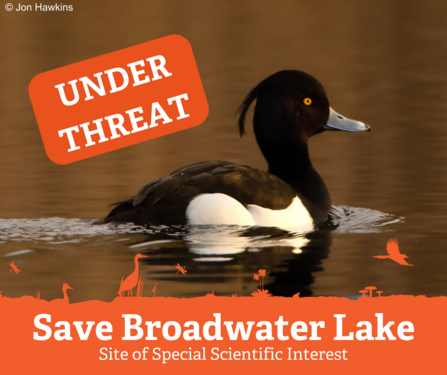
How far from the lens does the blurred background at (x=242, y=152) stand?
441 cm

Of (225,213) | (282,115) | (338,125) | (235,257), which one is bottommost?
(235,257)

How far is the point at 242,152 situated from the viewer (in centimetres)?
901

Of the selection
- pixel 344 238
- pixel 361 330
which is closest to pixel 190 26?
pixel 344 238

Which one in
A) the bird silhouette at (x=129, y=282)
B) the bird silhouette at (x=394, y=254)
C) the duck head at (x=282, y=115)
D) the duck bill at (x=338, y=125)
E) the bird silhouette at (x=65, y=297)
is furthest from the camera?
the duck bill at (x=338, y=125)

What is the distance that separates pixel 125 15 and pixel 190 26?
14.1 ft

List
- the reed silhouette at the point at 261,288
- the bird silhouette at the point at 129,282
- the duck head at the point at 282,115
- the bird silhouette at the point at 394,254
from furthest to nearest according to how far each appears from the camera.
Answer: the duck head at the point at 282,115 < the bird silhouette at the point at 394,254 < the bird silhouette at the point at 129,282 < the reed silhouette at the point at 261,288

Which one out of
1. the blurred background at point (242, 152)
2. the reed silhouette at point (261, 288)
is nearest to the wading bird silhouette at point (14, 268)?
the blurred background at point (242, 152)

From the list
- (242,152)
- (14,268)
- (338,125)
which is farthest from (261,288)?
(242,152)

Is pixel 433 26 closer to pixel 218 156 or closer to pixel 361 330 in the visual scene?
pixel 218 156

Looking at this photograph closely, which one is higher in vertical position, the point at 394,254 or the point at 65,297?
the point at 65,297

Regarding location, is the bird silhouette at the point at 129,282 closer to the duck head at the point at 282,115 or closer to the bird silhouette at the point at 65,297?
the bird silhouette at the point at 65,297

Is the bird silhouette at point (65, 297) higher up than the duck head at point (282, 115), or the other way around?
the duck head at point (282, 115)

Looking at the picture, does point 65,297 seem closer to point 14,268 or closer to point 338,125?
point 14,268

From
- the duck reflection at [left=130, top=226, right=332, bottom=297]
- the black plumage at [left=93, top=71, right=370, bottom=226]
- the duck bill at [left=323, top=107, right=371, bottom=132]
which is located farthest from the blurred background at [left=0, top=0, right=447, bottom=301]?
the duck bill at [left=323, top=107, right=371, bottom=132]
